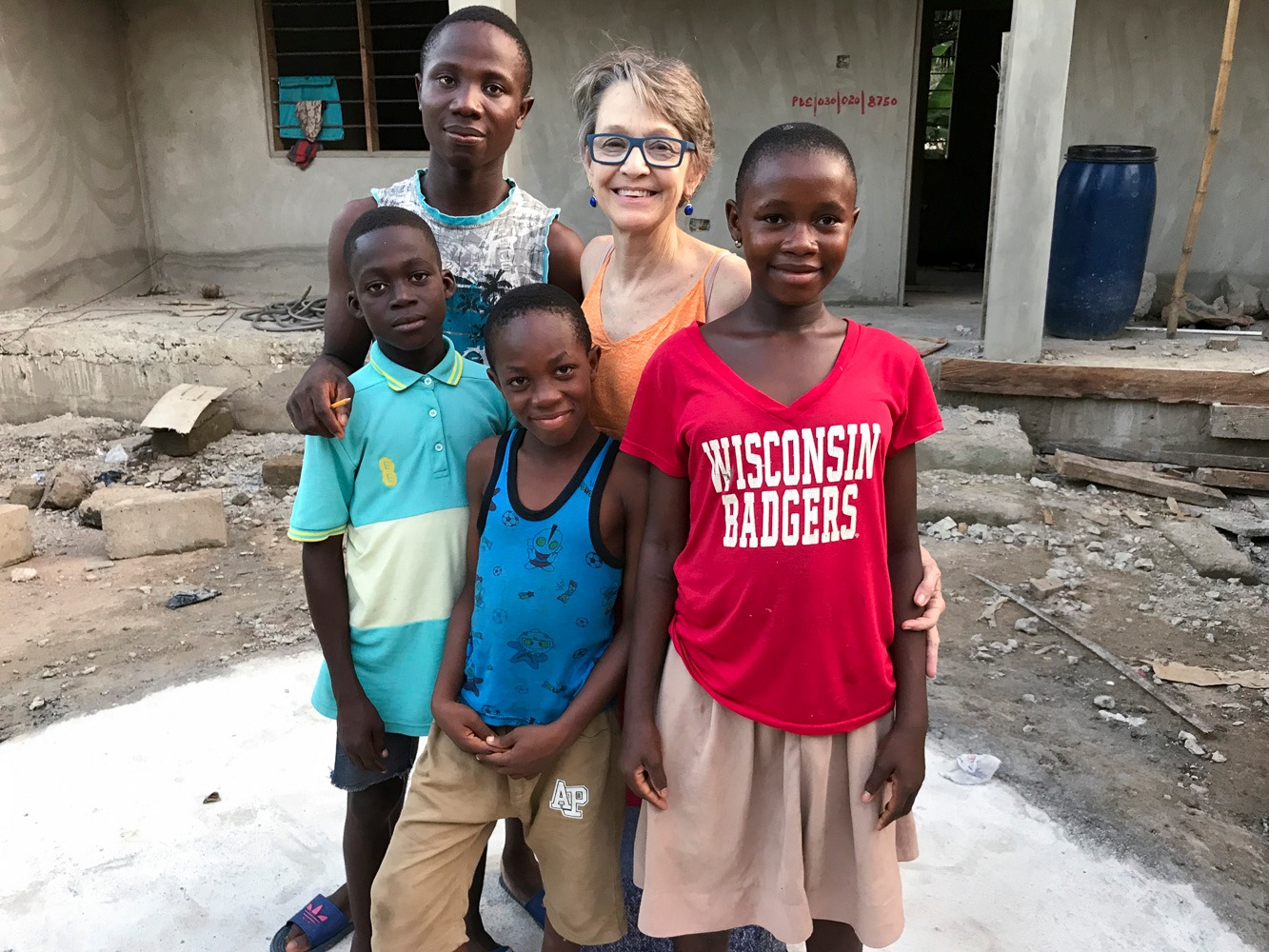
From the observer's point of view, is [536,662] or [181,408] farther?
[181,408]

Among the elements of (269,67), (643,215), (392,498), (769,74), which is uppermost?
(269,67)

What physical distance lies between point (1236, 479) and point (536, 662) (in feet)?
16.3

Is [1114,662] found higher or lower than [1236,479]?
lower

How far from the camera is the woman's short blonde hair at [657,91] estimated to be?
1762mm

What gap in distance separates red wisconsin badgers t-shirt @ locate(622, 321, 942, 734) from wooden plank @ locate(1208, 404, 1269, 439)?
4.73 m

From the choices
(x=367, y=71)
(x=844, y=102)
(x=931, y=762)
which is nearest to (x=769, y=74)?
(x=844, y=102)

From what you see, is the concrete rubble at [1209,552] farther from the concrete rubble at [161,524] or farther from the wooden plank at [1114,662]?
the concrete rubble at [161,524]

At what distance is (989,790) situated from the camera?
2850 millimetres

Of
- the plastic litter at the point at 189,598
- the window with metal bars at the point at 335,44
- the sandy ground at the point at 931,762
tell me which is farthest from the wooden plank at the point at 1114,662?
the window with metal bars at the point at 335,44

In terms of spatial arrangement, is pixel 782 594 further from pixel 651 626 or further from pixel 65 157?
pixel 65 157

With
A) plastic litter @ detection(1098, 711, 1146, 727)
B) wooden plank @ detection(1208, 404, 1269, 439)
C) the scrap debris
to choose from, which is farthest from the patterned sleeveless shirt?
the scrap debris

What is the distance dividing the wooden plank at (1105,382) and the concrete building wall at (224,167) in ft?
15.0

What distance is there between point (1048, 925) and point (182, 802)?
7.25ft

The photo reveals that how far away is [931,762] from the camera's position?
9.70 ft
